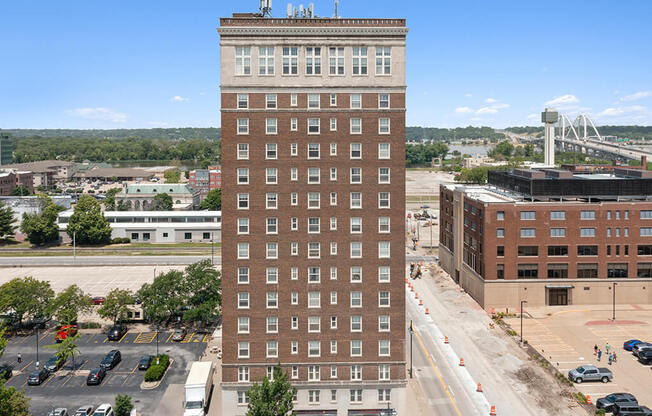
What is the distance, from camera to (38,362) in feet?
224

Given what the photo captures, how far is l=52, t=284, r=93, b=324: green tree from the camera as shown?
76688mm

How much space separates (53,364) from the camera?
65562 millimetres

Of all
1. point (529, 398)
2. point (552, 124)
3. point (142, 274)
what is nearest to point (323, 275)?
point (529, 398)

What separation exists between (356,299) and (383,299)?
264cm

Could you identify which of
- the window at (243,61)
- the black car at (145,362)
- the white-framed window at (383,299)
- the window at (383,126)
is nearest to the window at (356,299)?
the white-framed window at (383,299)

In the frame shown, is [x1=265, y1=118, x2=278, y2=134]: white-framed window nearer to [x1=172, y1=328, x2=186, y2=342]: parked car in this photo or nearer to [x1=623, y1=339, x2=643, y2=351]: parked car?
[x1=172, y1=328, x2=186, y2=342]: parked car

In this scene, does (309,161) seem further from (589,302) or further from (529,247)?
(589,302)

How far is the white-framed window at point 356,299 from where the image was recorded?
2021 inches

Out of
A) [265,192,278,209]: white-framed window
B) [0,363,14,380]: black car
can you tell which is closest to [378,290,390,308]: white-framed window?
[265,192,278,209]: white-framed window

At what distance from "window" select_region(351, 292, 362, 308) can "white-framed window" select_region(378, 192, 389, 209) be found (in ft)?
28.8

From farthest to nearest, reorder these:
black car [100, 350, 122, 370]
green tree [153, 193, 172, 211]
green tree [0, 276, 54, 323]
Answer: green tree [153, 193, 172, 211]
green tree [0, 276, 54, 323]
black car [100, 350, 122, 370]

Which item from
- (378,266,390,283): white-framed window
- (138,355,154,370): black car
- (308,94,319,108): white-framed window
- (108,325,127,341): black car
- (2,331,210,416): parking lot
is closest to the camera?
(308,94,319,108): white-framed window

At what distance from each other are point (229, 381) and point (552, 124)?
155m

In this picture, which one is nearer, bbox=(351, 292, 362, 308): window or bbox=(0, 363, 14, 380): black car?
bbox=(351, 292, 362, 308): window
